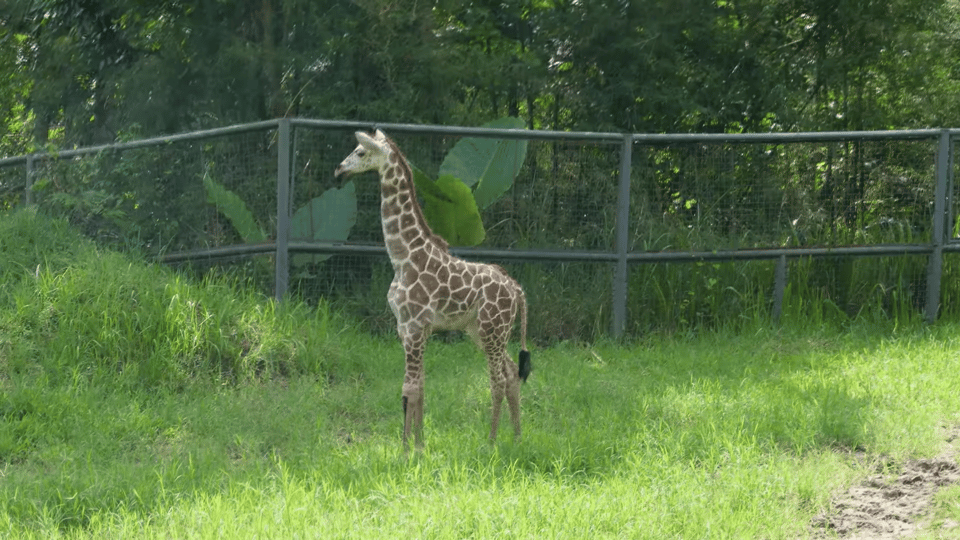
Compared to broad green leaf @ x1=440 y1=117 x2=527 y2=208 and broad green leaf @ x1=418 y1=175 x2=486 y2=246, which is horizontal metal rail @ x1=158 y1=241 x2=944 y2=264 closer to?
broad green leaf @ x1=418 y1=175 x2=486 y2=246

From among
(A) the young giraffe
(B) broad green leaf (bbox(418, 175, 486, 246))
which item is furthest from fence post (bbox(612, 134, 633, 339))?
(A) the young giraffe

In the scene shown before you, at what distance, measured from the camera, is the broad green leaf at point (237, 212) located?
31.5 feet

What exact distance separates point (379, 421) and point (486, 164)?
2.90 metres

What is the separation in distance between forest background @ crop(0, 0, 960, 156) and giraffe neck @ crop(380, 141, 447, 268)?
4.67 meters

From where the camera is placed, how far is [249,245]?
9.51 metres

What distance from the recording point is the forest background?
38.3 feet

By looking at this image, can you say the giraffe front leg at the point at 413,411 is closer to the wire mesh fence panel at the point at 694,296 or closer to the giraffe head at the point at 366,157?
the giraffe head at the point at 366,157

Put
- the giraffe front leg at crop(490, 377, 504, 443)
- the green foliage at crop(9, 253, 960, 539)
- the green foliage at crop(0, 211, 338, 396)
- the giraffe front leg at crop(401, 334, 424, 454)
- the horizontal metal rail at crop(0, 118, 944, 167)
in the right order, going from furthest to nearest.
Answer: the horizontal metal rail at crop(0, 118, 944, 167) < the green foliage at crop(0, 211, 338, 396) < the giraffe front leg at crop(490, 377, 504, 443) < the giraffe front leg at crop(401, 334, 424, 454) < the green foliage at crop(9, 253, 960, 539)

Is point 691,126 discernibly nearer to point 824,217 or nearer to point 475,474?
point 824,217

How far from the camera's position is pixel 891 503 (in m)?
6.03

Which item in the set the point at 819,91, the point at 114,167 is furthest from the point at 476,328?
the point at 819,91

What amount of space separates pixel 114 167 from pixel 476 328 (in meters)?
4.63

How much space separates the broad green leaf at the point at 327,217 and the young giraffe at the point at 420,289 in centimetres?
285

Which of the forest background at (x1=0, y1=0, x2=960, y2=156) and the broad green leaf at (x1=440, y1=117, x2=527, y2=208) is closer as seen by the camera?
the broad green leaf at (x1=440, y1=117, x2=527, y2=208)
